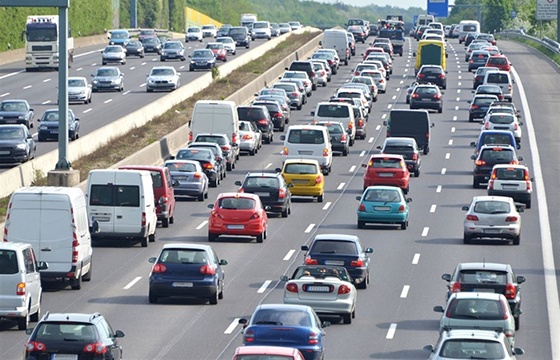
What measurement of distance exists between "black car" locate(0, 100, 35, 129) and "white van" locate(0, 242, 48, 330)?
35.8 m

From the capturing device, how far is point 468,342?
20.8 m

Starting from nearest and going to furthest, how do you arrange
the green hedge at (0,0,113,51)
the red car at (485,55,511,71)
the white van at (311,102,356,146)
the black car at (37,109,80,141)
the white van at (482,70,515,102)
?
the black car at (37,109,80,141) → the white van at (311,102,356,146) → the white van at (482,70,515,102) → the red car at (485,55,511,71) → the green hedge at (0,0,113,51)

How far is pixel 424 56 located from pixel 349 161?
35.9 meters

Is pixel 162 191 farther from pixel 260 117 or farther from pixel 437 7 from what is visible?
pixel 437 7

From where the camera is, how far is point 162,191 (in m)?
41.5

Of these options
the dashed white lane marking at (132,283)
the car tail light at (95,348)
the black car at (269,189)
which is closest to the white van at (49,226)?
the dashed white lane marking at (132,283)

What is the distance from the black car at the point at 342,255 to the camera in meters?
32.6

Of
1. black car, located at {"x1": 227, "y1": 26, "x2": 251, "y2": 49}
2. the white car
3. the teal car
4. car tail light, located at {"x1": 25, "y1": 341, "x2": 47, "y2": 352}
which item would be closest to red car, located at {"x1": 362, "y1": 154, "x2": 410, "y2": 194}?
the teal car

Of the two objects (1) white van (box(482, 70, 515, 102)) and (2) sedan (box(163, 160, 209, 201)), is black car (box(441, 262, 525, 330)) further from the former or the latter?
(1) white van (box(482, 70, 515, 102))

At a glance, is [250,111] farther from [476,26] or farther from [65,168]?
[476,26]

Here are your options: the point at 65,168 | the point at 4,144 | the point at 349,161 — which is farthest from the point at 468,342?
the point at 349,161

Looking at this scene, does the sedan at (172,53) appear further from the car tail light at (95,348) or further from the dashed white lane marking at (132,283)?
the car tail light at (95,348)

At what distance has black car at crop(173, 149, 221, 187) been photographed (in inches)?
1972

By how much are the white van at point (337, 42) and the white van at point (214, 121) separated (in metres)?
50.6
